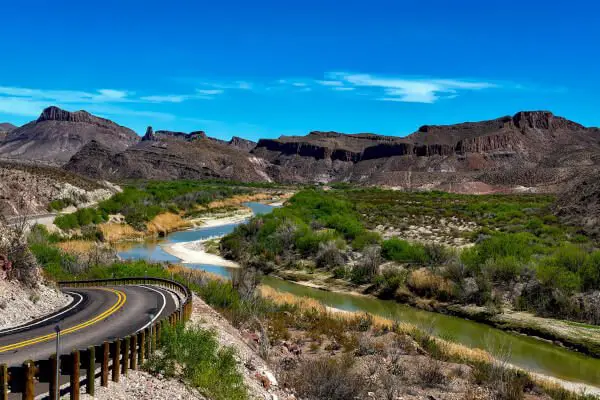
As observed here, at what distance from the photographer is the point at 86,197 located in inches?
2400

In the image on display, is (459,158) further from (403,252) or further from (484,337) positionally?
(484,337)

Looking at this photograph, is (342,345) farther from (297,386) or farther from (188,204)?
(188,204)

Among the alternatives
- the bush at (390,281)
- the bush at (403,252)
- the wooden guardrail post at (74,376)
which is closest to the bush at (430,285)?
the bush at (390,281)

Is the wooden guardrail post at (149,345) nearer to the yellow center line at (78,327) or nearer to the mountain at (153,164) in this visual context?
the yellow center line at (78,327)

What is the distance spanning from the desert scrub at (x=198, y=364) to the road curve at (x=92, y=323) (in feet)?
4.11

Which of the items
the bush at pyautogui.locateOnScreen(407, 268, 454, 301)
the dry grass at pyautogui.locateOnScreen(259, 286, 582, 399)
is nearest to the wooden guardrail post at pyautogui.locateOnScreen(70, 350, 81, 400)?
the dry grass at pyautogui.locateOnScreen(259, 286, 582, 399)

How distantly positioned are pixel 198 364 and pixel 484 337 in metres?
13.3

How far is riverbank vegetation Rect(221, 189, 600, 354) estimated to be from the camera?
77.3 ft

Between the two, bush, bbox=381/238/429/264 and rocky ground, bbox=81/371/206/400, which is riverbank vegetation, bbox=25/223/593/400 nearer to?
rocky ground, bbox=81/371/206/400

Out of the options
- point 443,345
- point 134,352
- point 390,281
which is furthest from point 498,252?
point 134,352

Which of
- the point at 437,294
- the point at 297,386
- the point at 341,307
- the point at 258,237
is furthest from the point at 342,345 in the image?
the point at 258,237

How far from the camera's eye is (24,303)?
45.5ft

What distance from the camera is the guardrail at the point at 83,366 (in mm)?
6988

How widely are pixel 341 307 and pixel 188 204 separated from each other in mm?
53605
